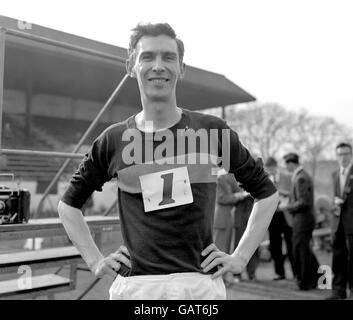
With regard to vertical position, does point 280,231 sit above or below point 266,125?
below

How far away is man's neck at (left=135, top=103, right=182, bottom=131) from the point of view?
55.0 inches

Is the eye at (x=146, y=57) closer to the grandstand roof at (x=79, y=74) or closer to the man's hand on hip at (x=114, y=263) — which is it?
the man's hand on hip at (x=114, y=263)

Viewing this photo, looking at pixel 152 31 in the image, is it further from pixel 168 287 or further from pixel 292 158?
pixel 292 158

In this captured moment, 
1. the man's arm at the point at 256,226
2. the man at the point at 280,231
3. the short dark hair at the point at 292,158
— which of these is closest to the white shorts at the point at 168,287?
the man's arm at the point at 256,226

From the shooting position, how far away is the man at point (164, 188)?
132cm

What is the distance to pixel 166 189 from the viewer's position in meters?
1.35

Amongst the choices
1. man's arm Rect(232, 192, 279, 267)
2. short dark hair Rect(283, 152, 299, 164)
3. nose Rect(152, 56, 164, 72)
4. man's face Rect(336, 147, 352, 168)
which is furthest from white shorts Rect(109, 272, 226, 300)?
short dark hair Rect(283, 152, 299, 164)

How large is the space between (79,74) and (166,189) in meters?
6.89

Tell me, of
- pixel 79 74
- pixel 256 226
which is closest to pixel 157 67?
pixel 256 226

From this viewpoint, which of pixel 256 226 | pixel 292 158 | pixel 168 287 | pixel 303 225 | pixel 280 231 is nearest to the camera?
pixel 168 287

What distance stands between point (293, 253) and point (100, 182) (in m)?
4.13

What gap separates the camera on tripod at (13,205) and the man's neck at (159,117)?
1.34 m

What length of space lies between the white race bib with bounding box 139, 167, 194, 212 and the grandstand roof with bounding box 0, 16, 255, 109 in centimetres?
157
